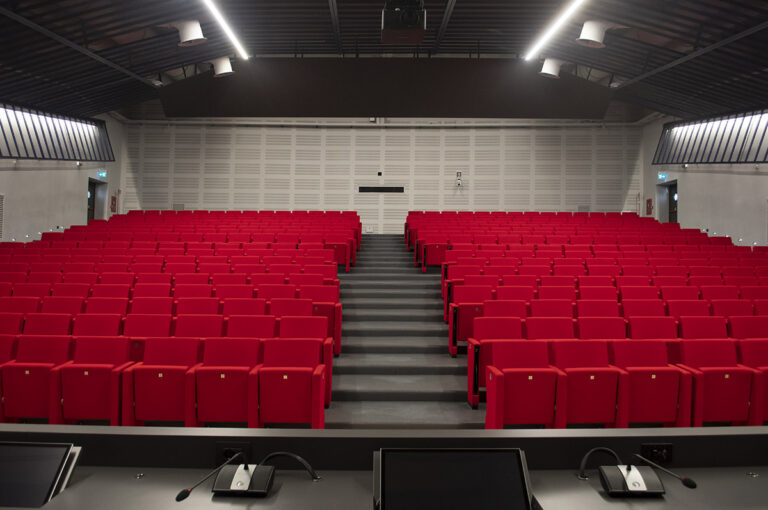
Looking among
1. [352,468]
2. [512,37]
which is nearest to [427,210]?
[512,37]

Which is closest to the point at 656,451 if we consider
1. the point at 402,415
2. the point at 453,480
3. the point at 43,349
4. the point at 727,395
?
the point at 453,480

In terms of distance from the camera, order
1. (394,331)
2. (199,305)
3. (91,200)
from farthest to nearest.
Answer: (91,200) < (394,331) < (199,305)

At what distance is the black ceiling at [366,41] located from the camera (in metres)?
6.52

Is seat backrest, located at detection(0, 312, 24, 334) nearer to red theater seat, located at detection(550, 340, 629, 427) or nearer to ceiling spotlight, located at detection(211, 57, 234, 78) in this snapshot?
red theater seat, located at detection(550, 340, 629, 427)

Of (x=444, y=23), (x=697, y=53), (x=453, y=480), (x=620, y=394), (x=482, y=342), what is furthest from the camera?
(x=444, y=23)

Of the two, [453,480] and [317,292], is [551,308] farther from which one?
[453,480]

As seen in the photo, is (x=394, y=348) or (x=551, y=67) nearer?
(x=394, y=348)

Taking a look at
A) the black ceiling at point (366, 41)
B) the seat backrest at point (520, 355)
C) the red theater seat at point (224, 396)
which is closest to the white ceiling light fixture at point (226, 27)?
the black ceiling at point (366, 41)

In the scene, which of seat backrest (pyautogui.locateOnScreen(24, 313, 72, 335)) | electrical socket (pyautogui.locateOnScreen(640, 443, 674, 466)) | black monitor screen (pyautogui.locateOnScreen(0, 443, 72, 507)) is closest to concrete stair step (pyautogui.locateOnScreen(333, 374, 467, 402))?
seat backrest (pyautogui.locateOnScreen(24, 313, 72, 335))

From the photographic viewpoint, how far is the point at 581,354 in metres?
3.30

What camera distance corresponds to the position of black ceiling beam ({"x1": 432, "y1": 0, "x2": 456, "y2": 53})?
800 centimetres

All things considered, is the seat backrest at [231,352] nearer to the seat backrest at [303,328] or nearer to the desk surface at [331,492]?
the seat backrest at [303,328]

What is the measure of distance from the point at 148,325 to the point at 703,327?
14.2ft

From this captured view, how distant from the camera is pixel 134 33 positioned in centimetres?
808
